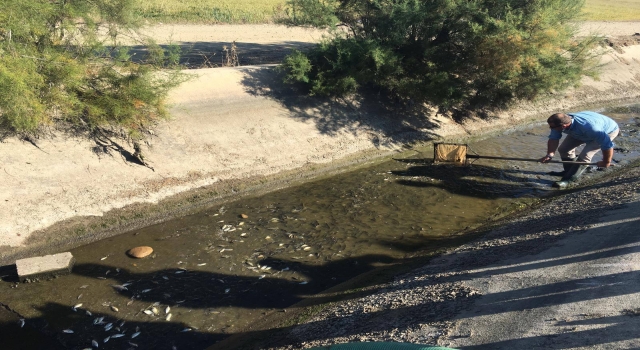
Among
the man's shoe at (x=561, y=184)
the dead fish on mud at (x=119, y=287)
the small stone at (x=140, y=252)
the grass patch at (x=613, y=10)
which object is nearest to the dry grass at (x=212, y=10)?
the grass patch at (x=613, y=10)

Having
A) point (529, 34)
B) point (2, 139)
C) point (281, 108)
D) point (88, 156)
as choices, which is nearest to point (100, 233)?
point (88, 156)

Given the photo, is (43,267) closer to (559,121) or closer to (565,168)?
(559,121)

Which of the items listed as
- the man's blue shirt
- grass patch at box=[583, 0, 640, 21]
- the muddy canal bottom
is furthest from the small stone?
grass patch at box=[583, 0, 640, 21]

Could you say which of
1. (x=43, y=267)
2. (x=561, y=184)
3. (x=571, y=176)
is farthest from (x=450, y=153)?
(x=43, y=267)

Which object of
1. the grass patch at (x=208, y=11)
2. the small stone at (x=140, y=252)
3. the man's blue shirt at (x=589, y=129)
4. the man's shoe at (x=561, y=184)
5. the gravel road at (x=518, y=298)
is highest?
the grass patch at (x=208, y=11)

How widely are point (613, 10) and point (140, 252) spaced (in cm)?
5707

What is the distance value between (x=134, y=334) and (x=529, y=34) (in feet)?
52.1

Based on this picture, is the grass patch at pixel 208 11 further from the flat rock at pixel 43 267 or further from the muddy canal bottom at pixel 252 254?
the flat rock at pixel 43 267

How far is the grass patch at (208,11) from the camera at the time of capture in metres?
31.8

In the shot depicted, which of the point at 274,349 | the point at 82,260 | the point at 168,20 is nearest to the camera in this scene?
the point at 274,349

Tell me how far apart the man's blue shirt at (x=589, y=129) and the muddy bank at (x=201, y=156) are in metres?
6.61

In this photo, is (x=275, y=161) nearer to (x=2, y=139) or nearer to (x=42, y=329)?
(x=2, y=139)

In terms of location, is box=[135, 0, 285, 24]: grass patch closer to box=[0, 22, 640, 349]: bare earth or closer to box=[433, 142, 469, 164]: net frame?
box=[0, 22, 640, 349]: bare earth

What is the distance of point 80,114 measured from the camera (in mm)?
14281
